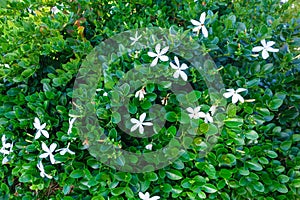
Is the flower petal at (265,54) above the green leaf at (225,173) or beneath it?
above

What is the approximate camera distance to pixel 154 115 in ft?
3.64

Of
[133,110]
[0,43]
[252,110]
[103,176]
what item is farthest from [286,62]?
[0,43]

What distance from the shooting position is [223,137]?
1127mm

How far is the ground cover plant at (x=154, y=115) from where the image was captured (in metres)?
1.10

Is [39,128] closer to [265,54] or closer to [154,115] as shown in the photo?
[154,115]

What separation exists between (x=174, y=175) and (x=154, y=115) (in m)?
0.22

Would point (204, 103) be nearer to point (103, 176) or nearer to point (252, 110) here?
point (252, 110)

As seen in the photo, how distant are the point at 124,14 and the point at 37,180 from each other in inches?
33.2

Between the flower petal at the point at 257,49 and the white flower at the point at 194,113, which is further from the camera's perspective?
the flower petal at the point at 257,49

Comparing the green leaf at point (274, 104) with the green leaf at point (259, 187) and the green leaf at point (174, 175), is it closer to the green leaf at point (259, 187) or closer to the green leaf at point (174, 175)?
the green leaf at point (259, 187)

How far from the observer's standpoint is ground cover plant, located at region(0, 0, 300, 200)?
1.10 metres

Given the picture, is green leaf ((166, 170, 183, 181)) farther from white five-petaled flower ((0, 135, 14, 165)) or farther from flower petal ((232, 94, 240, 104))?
white five-petaled flower ((0, 135, 14, 165))

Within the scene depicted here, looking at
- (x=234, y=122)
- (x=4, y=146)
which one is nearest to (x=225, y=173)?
(x=234, y=122)

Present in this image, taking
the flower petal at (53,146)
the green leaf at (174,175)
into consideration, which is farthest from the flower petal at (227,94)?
the flower petal at (53,146)
